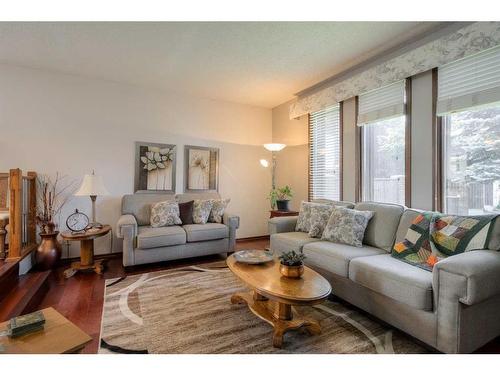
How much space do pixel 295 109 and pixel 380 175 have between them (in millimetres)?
1783

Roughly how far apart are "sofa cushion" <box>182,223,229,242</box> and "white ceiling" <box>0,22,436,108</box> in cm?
208

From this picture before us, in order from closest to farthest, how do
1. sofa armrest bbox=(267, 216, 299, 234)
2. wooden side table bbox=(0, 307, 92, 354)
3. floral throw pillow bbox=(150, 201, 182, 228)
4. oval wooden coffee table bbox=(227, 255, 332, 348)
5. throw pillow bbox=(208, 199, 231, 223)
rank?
wooden side table bbox=(0, 307, 92, 354), oval wooden coffee table bbox=(227, 255, 332, 348), sofa armrest bbox=(267, 216, 299, 234), floral throw pillow bbox=(150, 201, 182, 228), throw pillow bbox=(208, 199, 231, 223)

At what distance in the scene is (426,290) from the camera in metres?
1.63

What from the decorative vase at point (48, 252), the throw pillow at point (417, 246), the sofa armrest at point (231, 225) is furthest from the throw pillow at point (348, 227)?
the decorative vase at point (48, 252)

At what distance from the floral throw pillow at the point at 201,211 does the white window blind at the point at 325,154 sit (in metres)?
1.67

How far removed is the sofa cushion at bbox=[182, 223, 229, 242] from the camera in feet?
11.2

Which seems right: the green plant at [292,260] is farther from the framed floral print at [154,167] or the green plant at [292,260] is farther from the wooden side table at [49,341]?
the framed floral print at [154,167]

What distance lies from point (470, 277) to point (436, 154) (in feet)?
5.01

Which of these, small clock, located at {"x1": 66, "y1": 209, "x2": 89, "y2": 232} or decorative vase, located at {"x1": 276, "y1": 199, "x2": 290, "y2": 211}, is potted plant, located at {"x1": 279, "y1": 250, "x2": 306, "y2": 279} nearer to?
decorative vase, located at {"x1": 276, "y1": 199, "x2": 290, "y2": 211}

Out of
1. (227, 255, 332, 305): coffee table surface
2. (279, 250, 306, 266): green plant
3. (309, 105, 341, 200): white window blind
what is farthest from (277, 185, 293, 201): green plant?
(279, 250, 306, 266): green plant

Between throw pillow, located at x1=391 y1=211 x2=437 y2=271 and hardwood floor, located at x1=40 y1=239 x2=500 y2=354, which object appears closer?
hardwood floor, located at x1=40 y1=239 x2=500 y2=354

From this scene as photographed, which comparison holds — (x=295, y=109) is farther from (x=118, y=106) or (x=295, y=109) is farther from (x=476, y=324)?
(x=476, y=324)

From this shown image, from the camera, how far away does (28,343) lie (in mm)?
1168
